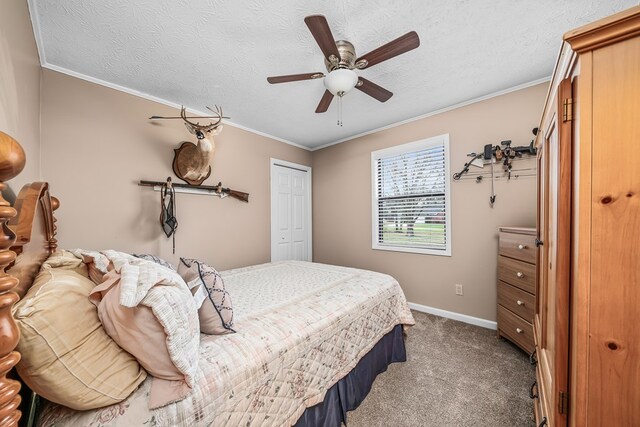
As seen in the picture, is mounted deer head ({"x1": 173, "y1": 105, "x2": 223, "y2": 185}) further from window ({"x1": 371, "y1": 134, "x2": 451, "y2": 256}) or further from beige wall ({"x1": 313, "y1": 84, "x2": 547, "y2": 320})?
window ({"x1": 371, "y1": 134, "x2": 451, "y2": 256})

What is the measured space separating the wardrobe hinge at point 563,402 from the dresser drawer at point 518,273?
1442 millimetres

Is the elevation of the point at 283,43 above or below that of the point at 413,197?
above

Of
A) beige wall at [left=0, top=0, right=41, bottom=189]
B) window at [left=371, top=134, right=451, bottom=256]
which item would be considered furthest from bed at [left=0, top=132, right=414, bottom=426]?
window at [left=371, top=134, right=451, bottom=256]

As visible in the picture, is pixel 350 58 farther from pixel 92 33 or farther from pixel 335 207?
pixel 335 207

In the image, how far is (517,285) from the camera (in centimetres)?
215

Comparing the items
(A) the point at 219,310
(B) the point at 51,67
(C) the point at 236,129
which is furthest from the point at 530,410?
(B) the point at 51,67

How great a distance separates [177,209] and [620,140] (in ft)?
10.7

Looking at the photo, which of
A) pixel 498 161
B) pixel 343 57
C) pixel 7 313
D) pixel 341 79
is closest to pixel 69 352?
pixel 7 313

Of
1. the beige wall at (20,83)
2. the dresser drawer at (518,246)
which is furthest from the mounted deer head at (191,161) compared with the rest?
the dresser drawer at (518,246)

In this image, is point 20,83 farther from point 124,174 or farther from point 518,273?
point 518,273

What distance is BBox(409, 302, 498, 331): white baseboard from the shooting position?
2.65m

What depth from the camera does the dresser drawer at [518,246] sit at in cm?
196

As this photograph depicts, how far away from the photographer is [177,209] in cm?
278

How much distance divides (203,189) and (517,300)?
3.47 meters
